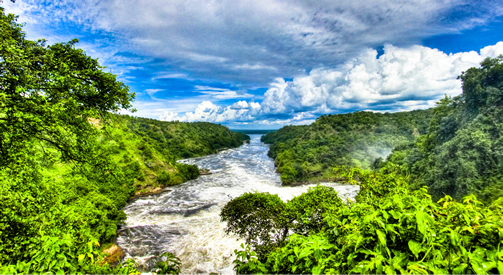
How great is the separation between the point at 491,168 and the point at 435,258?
2669cm

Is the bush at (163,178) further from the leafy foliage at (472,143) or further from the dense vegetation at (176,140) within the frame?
the dense vegetation at (176,140)

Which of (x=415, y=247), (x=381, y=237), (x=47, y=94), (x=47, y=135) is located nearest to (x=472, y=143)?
(x=415, y=247)

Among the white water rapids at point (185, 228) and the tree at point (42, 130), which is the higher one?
the tree at point (42, 130)

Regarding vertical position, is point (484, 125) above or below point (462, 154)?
above

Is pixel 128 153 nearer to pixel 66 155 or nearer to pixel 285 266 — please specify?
pixel 66 155

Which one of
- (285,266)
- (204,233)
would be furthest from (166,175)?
(285,266)

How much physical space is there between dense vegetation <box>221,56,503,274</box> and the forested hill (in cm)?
1772

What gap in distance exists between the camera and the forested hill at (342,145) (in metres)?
50.8

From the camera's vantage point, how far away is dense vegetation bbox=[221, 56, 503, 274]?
2.18 meters

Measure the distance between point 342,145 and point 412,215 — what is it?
222ft

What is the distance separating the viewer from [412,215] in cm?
228

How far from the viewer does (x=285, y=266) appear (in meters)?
3.08

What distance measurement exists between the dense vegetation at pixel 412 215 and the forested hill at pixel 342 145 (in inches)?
698

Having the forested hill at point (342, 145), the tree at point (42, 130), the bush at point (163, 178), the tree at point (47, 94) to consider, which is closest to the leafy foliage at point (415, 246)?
the tree at point (42, 130)
